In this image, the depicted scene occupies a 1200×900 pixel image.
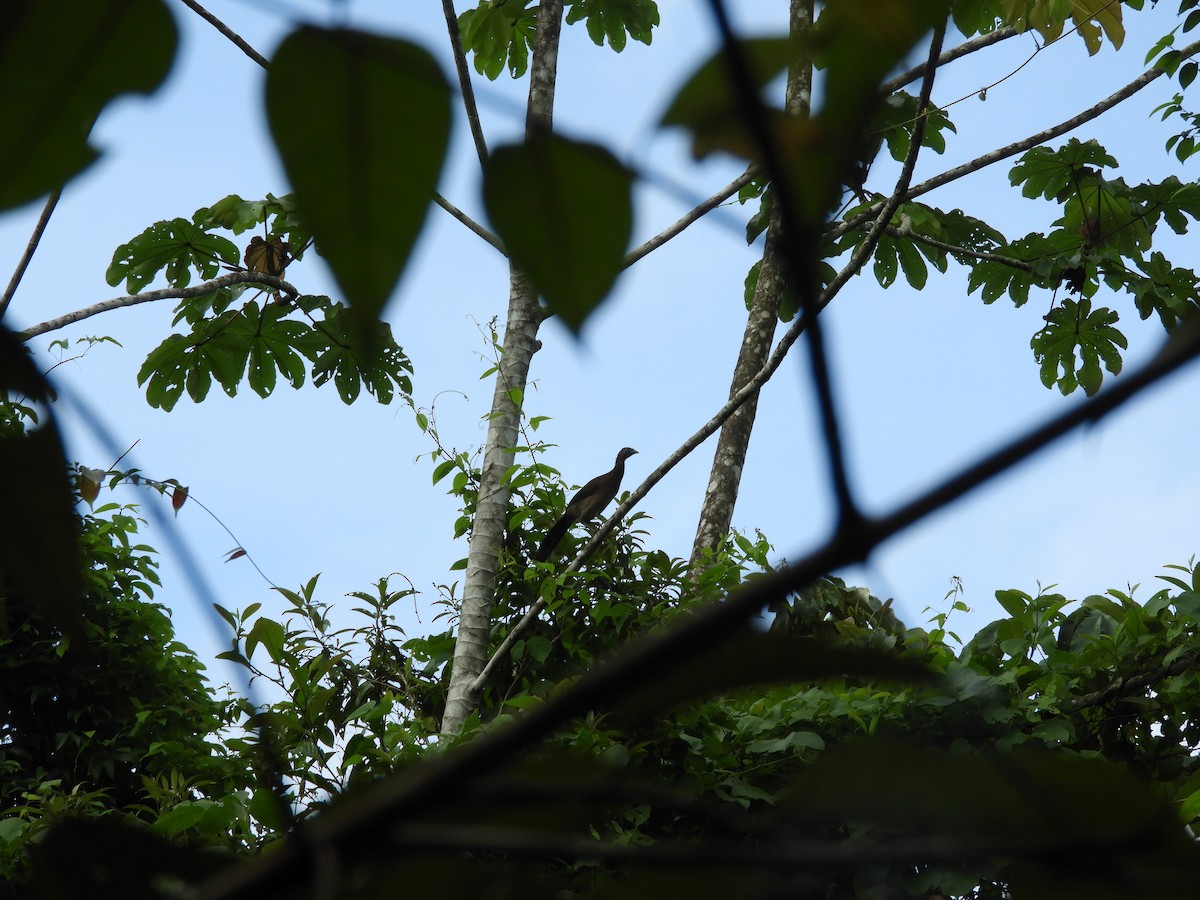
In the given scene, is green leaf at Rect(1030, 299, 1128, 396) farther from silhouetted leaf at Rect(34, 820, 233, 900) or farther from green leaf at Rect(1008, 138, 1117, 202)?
silhouetted leaf at Rect(34, 820, 233, 900)

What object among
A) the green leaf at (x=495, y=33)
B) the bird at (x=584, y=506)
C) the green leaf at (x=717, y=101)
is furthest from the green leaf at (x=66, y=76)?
the bird at (x=584, y=506)

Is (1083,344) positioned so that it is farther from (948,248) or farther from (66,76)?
(66,76)

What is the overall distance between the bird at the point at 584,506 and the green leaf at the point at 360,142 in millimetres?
3040

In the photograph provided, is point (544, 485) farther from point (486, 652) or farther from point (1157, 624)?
point (1157, 624)

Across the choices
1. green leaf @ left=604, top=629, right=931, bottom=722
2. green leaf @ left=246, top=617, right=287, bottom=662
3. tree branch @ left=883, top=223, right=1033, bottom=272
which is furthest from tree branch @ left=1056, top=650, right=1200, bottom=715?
green leaf @ left=604, top=629, right=931, bottom=722

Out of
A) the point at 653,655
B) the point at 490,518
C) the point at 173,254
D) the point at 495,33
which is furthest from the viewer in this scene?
the point at 490,518

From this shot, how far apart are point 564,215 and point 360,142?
0.05 m

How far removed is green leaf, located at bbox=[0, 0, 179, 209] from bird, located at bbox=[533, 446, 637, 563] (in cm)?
301

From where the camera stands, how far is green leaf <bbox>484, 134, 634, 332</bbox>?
25 centimetres

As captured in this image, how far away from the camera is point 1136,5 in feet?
13.3

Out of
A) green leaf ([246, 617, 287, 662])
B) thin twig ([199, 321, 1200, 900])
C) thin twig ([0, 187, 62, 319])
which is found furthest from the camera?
green leaf ([246, 617, 287, 662])

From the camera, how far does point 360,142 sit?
0.77 ft

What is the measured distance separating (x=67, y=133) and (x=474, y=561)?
116 inches

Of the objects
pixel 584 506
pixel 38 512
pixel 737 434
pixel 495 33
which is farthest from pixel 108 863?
pixel 737 434
